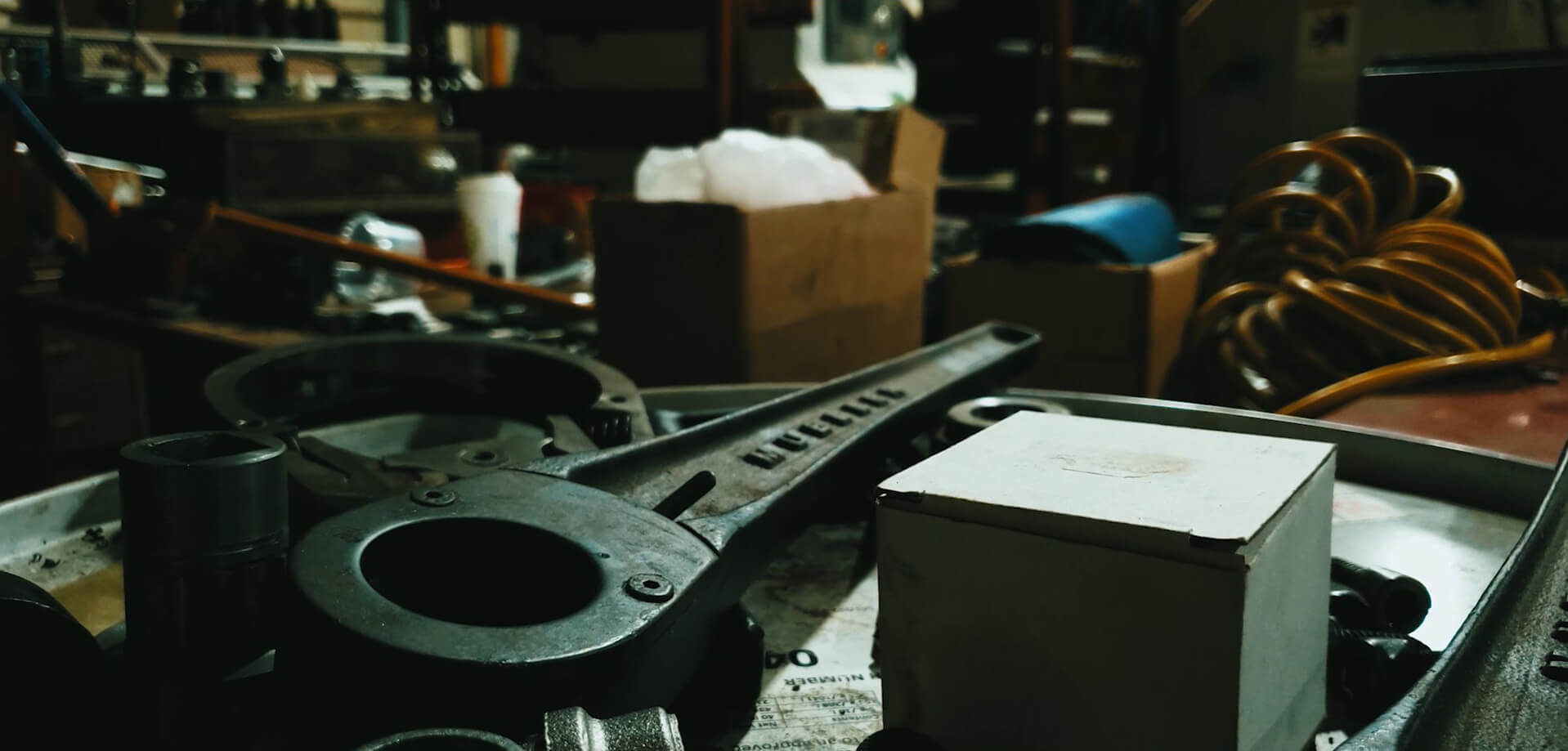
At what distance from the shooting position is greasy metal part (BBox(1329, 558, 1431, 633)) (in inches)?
26.5

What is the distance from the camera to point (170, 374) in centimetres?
189

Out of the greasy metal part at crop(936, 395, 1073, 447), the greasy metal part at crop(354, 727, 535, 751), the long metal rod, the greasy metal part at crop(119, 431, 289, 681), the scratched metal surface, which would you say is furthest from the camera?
the long metal rod

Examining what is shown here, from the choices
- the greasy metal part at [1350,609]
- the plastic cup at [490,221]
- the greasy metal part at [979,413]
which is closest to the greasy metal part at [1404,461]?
the greasy metal part at [979,413]

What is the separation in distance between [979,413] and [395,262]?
1237 millimetres

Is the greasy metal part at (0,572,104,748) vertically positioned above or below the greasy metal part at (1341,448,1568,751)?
below

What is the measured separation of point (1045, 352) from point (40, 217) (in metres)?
2.33

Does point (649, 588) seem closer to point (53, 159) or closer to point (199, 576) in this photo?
point (199, 576)

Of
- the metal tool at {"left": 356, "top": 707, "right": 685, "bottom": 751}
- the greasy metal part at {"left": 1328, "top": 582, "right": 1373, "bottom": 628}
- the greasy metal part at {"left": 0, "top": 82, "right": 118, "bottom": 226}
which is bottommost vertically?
the greasy metal part at {"left": 1328, "top": 582, "right": 1373, "bottom": 628}

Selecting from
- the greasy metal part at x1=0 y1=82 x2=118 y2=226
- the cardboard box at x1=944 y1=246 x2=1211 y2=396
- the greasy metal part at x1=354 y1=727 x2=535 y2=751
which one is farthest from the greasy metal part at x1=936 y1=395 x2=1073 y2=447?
the greasy metal part at x1=0 y1=82 x2=118 y2=226

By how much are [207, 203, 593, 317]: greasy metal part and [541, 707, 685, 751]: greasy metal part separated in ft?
4.53

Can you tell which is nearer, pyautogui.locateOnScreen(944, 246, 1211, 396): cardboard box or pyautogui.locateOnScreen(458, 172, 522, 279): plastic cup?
pyautogui.locateOnScreen(944, 246, 1211, 396): cardboard box

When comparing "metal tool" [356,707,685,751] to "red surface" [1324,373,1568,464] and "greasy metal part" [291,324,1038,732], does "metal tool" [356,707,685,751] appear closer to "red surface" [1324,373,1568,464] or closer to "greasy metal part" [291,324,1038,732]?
"greasy metal part" [291,324,1038,732]

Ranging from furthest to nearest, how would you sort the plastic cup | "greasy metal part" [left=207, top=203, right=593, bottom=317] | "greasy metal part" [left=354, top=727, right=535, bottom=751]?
the plastic cup → "greasy metal part" [left=207, top=203, right=593, bottom=317] → "greasy metal part" [left=354, top=727, right=535, bottom=751]

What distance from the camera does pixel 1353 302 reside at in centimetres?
140
